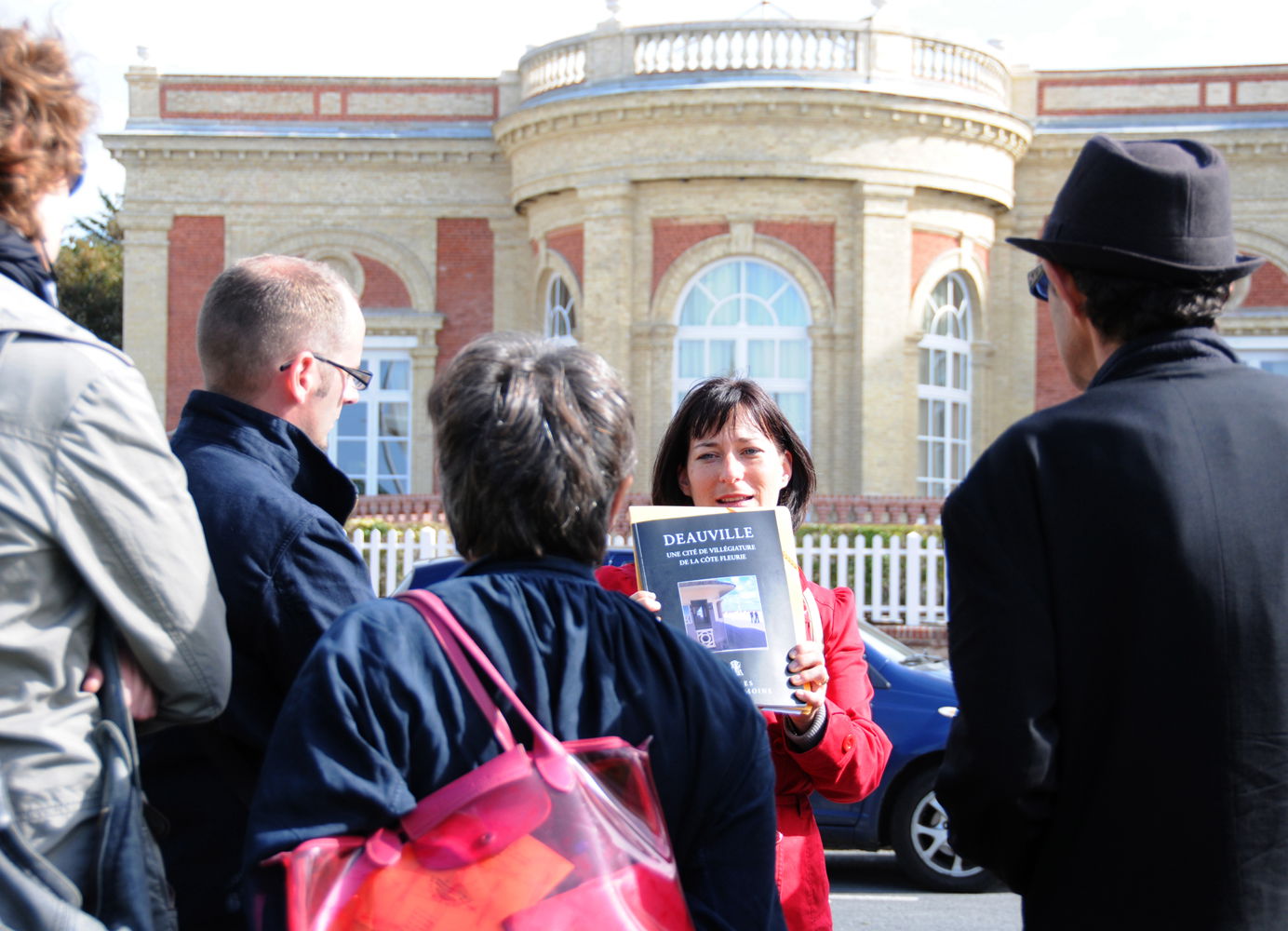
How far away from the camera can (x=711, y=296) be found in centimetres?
2045

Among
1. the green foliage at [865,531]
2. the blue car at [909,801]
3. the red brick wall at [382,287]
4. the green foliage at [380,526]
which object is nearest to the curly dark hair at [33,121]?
the blue car at [909,801]

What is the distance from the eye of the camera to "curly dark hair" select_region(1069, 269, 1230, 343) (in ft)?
8.06

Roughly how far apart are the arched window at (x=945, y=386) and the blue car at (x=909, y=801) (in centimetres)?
1325

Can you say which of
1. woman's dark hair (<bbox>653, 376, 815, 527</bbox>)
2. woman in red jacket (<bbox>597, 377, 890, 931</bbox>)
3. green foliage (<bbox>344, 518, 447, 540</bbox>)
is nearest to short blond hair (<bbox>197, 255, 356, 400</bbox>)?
woman in red jacket (<bbox>597, 377, 890, 931</bbox>)

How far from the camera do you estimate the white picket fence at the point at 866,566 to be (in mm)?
15266

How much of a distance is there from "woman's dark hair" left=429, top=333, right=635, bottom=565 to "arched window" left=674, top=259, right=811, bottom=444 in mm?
18090

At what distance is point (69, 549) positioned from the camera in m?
2.09

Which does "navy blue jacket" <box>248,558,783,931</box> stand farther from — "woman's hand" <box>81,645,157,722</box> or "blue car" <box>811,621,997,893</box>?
"blue car" <box>811,621,997,893</box>

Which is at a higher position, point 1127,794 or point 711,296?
point 711,296

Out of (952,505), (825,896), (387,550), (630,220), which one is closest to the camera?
(952,505)

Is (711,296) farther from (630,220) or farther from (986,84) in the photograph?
(986,84)

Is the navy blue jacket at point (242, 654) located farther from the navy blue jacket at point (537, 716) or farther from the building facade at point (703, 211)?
the building facade at point (703, 211)

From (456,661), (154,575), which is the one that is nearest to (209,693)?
(154,575)

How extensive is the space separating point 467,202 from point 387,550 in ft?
28.4
